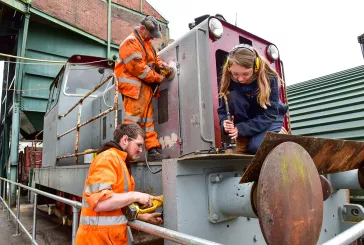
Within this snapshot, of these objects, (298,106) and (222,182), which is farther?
(298,106)

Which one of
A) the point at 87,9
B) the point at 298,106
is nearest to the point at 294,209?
the point at 298,106

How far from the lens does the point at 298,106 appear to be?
662cm

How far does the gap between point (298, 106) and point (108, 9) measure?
7.09 meters

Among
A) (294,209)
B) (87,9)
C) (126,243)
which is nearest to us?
(294,209)

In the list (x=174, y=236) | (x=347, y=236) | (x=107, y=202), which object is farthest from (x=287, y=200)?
(x=107, y=202)

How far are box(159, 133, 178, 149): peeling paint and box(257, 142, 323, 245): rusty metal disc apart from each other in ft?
4.68

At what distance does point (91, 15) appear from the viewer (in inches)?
352

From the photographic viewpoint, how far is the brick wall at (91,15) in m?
7.82

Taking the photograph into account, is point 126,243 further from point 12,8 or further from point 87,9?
point 87,9

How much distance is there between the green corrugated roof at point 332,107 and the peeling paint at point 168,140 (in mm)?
3772

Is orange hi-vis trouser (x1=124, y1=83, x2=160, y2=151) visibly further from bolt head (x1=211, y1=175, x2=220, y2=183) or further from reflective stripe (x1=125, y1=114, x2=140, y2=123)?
bolt head (x1=211, y1=175, x2=220, y2=183)

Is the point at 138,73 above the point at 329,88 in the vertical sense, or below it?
below

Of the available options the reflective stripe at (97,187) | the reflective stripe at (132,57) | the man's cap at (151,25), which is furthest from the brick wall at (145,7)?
the reflective stripe at (97,187)

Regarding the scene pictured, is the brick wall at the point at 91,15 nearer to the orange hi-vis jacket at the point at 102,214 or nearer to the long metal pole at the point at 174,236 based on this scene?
the orange hi-vis jacket at the point at 102,214
